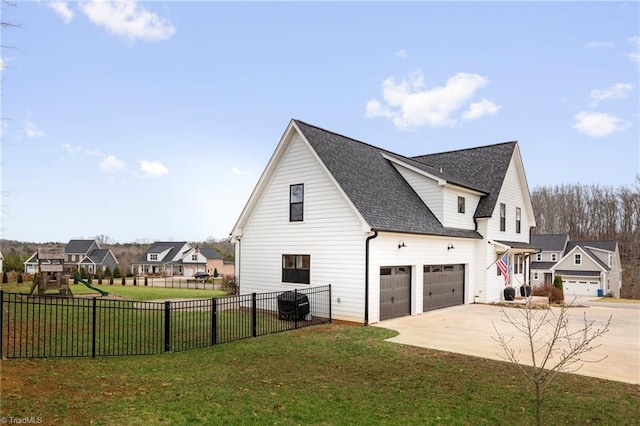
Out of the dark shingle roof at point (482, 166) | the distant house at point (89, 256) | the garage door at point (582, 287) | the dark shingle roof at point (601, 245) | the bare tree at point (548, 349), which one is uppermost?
the dark shingle roof at point (482, 166)

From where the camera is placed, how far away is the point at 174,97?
2156 cm

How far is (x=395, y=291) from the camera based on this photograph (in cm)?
1535

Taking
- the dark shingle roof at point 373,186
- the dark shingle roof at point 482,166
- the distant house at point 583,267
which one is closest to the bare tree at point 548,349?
the dark shingle roof at point 373,186

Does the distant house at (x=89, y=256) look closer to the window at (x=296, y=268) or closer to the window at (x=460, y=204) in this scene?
the window at (x=296, y=268)

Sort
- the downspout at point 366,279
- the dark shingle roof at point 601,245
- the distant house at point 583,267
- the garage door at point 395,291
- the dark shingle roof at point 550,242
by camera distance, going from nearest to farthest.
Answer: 1. the downspout at point 366,279
2. the garage door at point 395,291
3. the distant house at point 583,267
4. the dark shingle roof at point 601,245
5. the dark shingle roof at point 550,242

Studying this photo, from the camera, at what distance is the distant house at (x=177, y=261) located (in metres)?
70.1

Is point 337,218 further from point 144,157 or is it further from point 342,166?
point 144,157

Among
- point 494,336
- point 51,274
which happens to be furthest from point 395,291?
point 51,274

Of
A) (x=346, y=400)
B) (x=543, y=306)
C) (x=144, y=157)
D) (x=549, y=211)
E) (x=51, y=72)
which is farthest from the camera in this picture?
(x=549, y=211)

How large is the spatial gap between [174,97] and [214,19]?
608 centimetres

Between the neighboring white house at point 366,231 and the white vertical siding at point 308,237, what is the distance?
0.13 feet

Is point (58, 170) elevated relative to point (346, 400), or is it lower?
elevated

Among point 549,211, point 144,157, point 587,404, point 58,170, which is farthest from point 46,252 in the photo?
point 549,211

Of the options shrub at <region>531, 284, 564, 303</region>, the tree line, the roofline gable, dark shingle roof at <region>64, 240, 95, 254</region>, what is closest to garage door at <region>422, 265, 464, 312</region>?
the roofline gable
